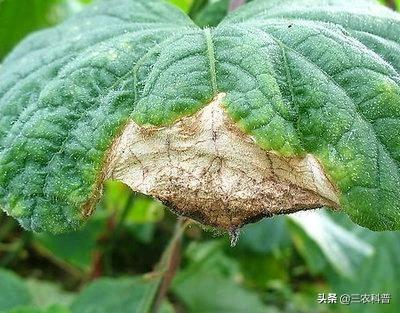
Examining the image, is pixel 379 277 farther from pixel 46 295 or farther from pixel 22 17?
pixel 22 17

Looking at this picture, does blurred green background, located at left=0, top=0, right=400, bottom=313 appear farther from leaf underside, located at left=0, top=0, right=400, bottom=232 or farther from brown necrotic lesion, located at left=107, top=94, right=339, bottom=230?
brown necrotic lesion, located at left=107, top=94, right=339, bottom=230

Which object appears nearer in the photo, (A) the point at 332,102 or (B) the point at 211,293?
(A) the point at 332,102

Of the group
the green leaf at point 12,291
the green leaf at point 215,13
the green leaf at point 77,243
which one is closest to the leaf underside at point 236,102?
the green leaf at point 215,13

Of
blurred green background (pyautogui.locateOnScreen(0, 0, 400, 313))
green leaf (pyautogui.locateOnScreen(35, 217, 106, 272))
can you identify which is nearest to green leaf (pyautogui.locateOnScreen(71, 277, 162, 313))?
blurred green background (pyautogui.locateOnScreen(0, 0, 400, 313))

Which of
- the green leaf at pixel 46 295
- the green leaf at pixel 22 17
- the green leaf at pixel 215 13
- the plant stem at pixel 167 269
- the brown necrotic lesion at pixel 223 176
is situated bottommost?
the green leaf at pixel 46 295

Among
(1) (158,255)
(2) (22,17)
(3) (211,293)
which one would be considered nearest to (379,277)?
(3) (211,293)

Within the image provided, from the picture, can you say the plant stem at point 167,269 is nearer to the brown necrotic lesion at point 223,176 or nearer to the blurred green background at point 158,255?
the blurred green background at point 158,255
